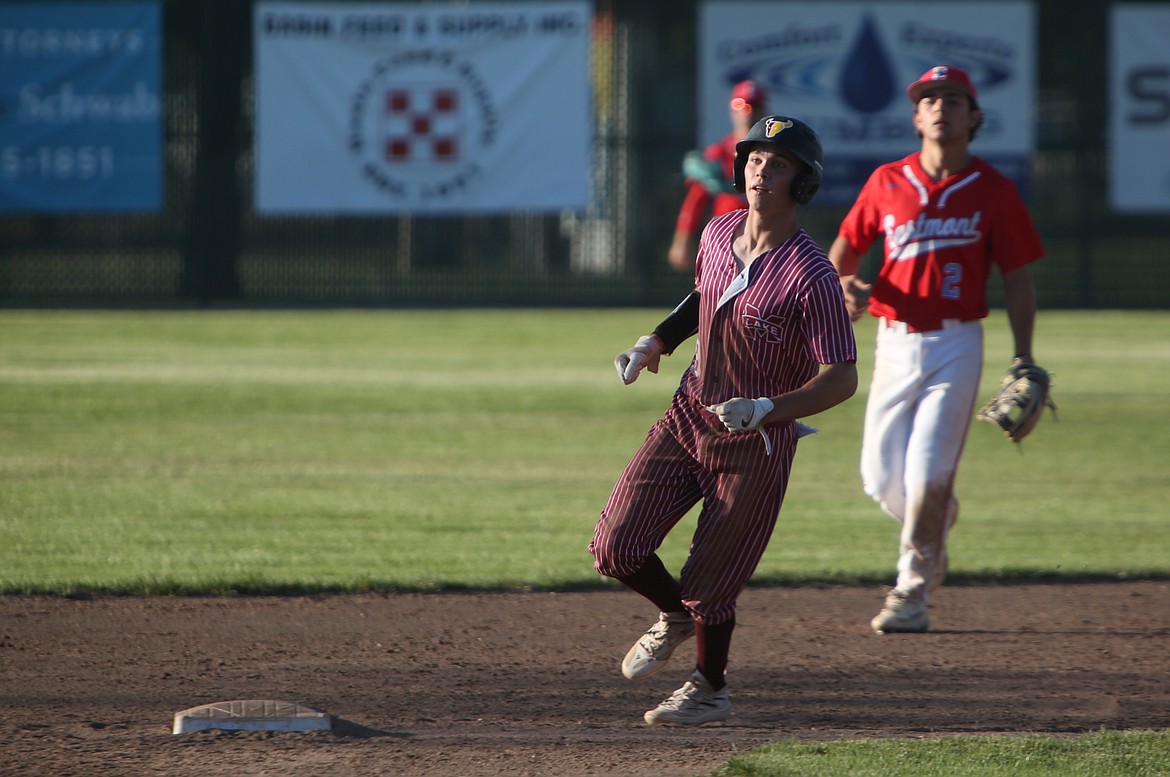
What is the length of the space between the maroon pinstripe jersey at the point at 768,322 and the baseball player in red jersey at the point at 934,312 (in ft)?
4.53

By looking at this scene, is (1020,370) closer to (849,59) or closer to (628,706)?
(628,706)

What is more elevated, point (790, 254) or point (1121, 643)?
point (790, 254)

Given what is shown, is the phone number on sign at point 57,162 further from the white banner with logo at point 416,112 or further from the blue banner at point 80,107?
the white banner with logo at point 416,112

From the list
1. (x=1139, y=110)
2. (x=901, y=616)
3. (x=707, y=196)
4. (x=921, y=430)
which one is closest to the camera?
(x=921, y=430)

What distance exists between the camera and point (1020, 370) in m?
5.92

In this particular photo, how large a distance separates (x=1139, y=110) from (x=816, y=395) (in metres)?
16.7

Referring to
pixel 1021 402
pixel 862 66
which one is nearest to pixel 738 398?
pixel 1021 402

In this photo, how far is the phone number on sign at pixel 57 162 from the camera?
60.1 feet

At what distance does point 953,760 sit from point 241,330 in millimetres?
14321

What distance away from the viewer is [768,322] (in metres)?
4.53

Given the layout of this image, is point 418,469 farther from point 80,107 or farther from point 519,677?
point 80,107

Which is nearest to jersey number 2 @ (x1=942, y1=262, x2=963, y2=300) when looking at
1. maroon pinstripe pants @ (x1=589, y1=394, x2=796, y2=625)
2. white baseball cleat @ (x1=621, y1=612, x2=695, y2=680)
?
maroon pinstripe pants @ (x1=589, y1=394, x2=796, y2=625)

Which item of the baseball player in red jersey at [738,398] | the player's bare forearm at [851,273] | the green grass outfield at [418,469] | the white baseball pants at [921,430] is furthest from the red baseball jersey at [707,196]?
the baseball player in red jersey at [738,398]

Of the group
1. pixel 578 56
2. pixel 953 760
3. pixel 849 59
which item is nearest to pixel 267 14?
pixel 578 56
